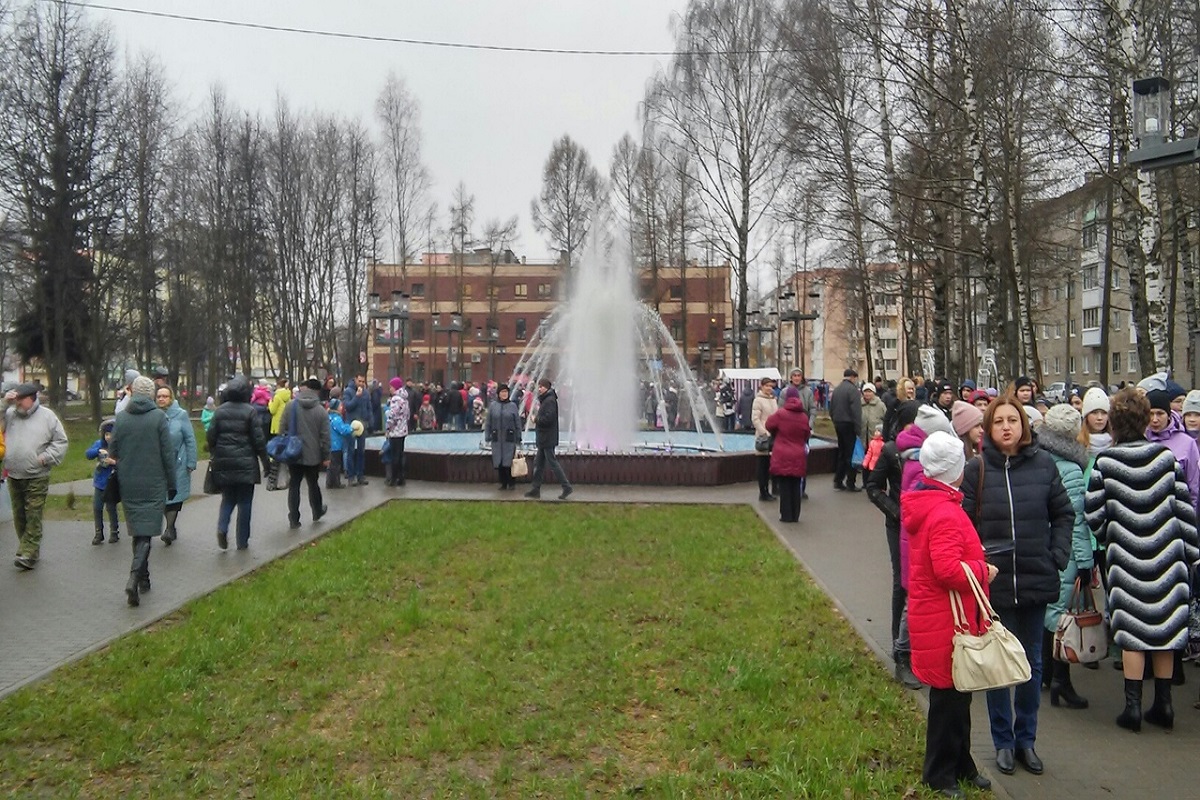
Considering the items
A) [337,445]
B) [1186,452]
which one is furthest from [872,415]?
[1186,452]

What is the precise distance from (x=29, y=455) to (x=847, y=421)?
12322 millimetres

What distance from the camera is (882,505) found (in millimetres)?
6480

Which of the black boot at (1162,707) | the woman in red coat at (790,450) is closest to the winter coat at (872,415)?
the woman in red coat at (790,450)

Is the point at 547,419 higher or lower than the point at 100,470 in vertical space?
higher

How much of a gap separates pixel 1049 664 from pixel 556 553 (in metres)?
5.63

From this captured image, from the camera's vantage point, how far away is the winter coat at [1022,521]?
4.84m

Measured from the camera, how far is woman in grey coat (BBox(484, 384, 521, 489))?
639 inches

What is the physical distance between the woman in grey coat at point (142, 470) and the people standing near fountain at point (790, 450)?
7.77m

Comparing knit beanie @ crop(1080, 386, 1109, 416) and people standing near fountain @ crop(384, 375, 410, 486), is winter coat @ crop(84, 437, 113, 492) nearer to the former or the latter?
people standing near fountain @ crop(384, 375, 410, 486)

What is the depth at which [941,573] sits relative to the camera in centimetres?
425

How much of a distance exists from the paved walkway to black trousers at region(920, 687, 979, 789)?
207 mm

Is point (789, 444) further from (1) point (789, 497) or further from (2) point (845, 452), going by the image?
(2) point (845, 452)

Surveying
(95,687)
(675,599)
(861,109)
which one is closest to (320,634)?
(95,687)

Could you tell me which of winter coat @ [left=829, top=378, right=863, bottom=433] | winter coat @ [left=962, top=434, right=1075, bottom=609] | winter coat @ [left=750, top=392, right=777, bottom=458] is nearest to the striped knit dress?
winter coat @ [left=962, top=434, right=1075, bottom=609]
